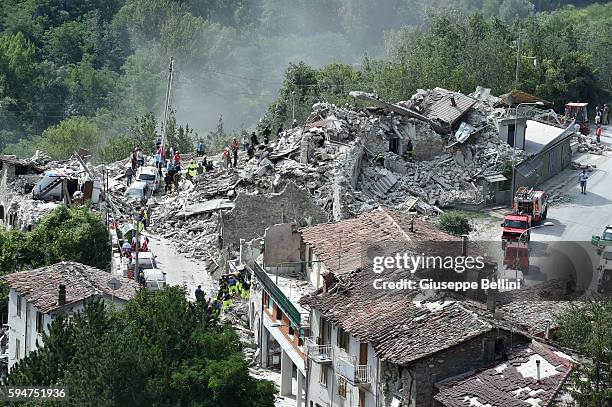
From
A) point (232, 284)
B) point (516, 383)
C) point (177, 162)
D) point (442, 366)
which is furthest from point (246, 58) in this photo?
point (516, 383)

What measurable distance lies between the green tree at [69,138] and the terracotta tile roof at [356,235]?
5125 centimetres

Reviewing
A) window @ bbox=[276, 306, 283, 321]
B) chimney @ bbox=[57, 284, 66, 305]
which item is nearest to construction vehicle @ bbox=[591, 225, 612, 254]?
window @ bbox=[276, 306, 283, 321]

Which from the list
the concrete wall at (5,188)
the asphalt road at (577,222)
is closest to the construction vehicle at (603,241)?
the asphalt road at (577,222)

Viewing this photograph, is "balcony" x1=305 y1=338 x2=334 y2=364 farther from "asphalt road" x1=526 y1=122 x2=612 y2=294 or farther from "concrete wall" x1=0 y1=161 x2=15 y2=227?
"concrete wall" x1=0 y1=161 x2=15 y2=227

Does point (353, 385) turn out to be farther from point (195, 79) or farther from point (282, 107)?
point (195, 79)

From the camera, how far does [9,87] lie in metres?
126

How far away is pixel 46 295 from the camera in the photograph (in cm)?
5284

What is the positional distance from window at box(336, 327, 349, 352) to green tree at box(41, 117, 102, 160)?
59.0 meters

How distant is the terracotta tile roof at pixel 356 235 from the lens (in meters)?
49.3

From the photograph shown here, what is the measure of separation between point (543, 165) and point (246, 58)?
245 ft

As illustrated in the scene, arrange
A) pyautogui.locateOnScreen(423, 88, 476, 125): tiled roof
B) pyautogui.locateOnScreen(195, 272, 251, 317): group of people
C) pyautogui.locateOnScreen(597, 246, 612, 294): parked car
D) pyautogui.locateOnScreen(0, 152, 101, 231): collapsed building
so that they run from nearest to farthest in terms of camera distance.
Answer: pyautogui.locateOnScreen(597, 246, 612, 294): parked car, pyautogui.locateOnScreen(195, 272, 251, 317): group of people, pyautogui.locateOnScreen(0, 152, 101, 231): collapsed building, pyautogui.locateOnScreen(423, 88, 476, 125): tiled roof

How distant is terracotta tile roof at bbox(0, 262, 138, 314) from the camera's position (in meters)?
51.8

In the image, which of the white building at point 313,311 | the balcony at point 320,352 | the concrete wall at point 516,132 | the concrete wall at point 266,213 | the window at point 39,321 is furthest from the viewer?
the concrete wall at point 516,132

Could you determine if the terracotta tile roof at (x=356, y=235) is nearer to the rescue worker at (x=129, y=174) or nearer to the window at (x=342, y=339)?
the window at (x=342, y=339)
